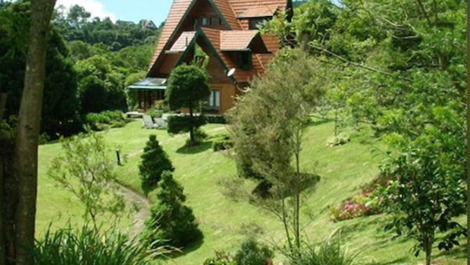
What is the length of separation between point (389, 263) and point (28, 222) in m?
5.49

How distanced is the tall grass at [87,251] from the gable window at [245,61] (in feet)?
89.7

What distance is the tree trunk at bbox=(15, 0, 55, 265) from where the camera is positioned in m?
4.63

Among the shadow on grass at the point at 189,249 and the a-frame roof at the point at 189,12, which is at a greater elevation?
the a-frame roof at the point at 189,12

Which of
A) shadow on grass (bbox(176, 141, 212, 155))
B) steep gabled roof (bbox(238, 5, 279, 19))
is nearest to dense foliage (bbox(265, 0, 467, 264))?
shadow on grass (bbox(176, 141, 212, 155))

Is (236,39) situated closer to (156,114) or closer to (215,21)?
(215,21)

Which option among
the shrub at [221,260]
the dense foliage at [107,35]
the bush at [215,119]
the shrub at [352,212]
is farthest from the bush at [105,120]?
the dense foliage at [107,35]

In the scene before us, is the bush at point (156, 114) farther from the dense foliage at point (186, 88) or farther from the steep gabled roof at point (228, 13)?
the dense foliage at point (186, 88)

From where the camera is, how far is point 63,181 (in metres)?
12.5

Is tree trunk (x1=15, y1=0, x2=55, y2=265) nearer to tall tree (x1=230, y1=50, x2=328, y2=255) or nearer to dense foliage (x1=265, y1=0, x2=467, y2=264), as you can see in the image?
dense foliage (x1=265, y1=0, x2=467, y2=264)

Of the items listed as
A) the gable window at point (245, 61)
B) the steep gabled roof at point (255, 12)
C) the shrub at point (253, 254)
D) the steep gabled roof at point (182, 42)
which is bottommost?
the shrub at point (253, 254)

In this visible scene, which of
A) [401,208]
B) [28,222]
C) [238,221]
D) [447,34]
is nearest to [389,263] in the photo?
[401,208]

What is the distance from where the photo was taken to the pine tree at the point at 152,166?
19891mm

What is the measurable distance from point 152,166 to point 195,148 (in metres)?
4.31

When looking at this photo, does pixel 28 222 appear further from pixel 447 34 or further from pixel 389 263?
pixel 389 263
